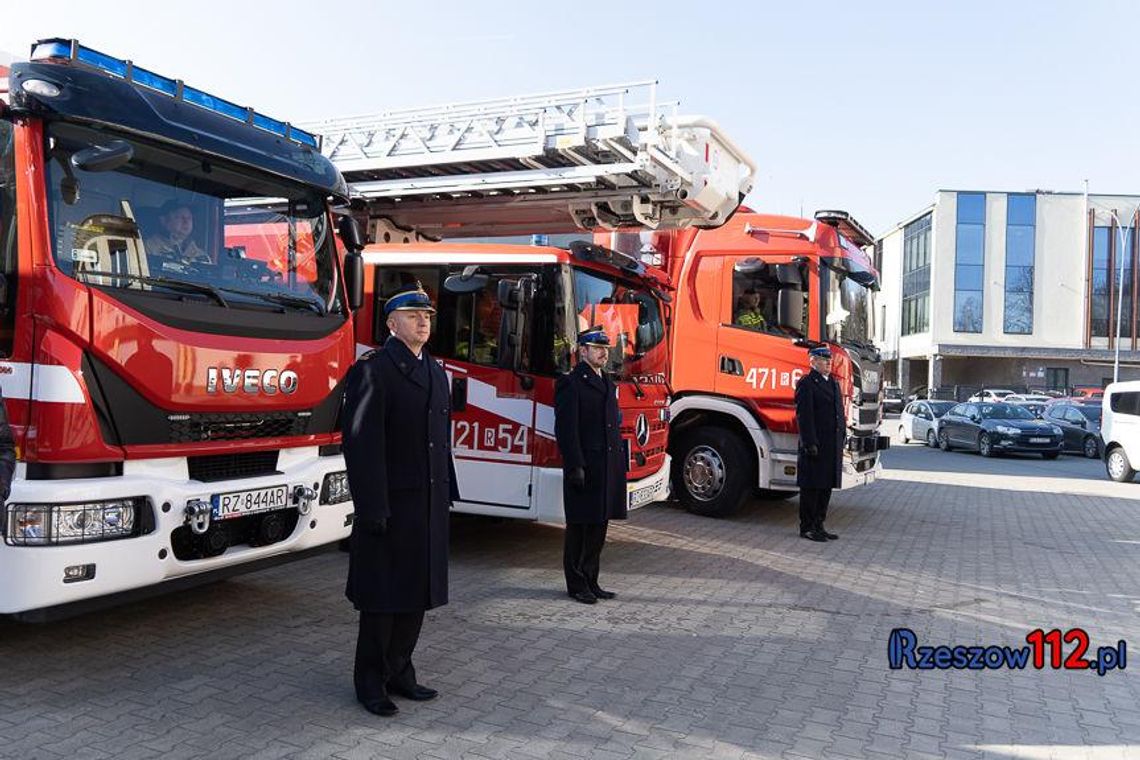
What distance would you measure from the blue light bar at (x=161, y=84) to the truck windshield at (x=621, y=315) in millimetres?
2463

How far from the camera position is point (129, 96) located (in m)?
4.44

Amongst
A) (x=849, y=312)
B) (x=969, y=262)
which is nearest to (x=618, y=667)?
(x=849, y=312)

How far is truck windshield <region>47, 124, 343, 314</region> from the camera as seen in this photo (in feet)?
13.8

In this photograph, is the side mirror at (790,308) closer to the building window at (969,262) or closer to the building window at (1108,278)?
the building window at (969,262)

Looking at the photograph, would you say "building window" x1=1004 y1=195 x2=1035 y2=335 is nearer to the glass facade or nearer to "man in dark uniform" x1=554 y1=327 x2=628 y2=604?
the glass facade

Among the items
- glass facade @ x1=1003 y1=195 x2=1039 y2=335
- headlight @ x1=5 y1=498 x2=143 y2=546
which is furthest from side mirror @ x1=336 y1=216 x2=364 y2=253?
glass facade @ x1=1003 y1=195 x2=1039 y2=335

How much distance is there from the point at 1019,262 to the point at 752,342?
45471 millimetres

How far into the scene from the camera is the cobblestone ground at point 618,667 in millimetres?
3883

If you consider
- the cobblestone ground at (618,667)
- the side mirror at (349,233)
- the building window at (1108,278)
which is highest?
the building window at (1108,278)

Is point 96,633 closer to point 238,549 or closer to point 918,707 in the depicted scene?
point 238,549

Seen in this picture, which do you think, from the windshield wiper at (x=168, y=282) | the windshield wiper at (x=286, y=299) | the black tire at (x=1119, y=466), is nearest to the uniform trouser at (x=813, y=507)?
the windshield wiper at (x=286, y=299)

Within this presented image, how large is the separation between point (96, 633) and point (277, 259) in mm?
2440

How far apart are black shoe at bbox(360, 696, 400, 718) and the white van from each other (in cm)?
1564

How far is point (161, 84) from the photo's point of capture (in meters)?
4.74
